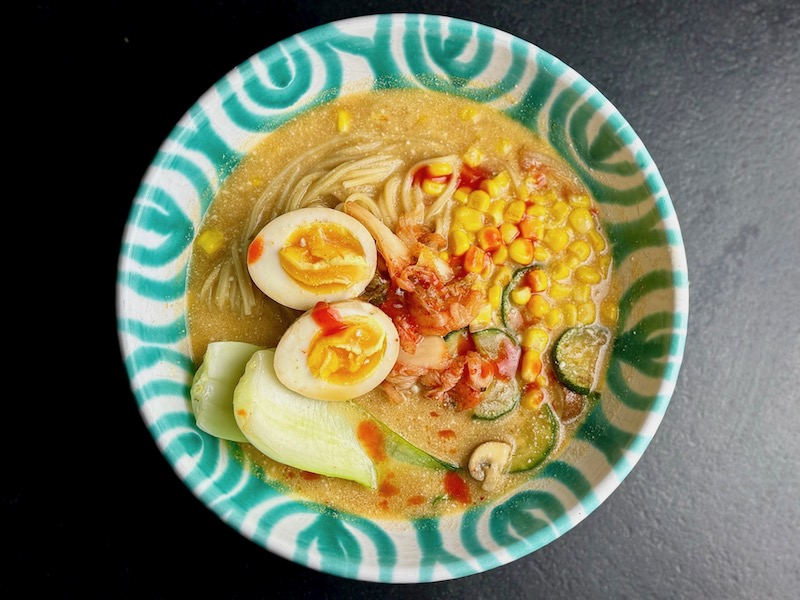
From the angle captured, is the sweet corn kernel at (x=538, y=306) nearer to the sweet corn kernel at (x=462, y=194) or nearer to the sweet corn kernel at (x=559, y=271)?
the sweet corn kernel at (x=559, y=271)

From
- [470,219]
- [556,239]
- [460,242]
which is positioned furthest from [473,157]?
[556,239]

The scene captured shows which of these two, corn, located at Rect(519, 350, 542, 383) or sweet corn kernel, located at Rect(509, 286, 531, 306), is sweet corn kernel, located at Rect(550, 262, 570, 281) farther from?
corn, located at Rect(519, 350, 542, 383)

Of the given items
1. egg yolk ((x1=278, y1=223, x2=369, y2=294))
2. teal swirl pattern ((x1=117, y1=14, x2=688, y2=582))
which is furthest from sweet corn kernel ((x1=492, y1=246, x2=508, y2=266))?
egg yolk ((x1=278, y1=223, x2=369, y2=294))

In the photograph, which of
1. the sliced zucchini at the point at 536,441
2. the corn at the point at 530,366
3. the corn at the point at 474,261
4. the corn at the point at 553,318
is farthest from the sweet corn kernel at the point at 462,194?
the sliced zucchini at the point at 536,441

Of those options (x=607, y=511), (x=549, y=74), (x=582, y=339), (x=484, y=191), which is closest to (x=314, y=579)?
(x=607, y=511)

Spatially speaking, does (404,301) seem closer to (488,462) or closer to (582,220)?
(488,462)

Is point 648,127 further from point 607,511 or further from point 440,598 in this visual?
point 440,598

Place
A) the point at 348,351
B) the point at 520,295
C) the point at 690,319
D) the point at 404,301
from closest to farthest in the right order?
the point at 348,351, the point at 404,301, the point at 520,295, the point at 690,319

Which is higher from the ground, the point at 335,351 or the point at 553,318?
the point at 553,318
